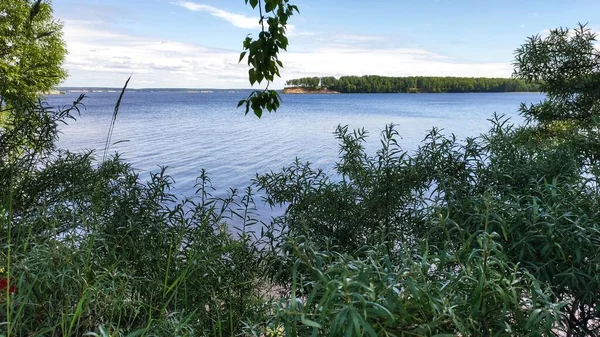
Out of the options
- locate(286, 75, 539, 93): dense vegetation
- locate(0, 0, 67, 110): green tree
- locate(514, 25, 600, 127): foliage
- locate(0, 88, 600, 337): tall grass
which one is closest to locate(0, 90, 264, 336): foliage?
locate(0, 88, 600, 337): tall grass

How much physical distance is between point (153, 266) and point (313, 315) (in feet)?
4.36

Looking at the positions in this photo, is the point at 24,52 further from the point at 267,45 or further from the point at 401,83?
the point at 401,83

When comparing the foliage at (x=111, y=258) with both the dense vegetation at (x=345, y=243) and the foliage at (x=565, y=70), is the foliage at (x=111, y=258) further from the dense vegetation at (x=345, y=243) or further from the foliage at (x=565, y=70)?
the foliage at (x=565, y=70)

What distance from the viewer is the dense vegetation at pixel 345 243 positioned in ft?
3.70

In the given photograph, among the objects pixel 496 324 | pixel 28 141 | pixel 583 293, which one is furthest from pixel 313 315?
pixel 28 141

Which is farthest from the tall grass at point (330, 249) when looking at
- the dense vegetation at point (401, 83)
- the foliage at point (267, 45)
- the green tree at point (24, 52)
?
the dense vegetation at point (401, 83)

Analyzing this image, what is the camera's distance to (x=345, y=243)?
2.59 m

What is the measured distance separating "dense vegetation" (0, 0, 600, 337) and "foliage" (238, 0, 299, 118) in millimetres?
138

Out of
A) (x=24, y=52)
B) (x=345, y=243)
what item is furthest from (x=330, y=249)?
(x=24, y=52)

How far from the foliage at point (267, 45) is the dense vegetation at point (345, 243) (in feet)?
0.45

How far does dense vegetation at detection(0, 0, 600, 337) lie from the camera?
1128mm

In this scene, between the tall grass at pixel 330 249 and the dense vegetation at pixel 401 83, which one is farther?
the dense vegetation at pixel 401 83

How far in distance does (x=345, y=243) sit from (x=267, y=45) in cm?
143

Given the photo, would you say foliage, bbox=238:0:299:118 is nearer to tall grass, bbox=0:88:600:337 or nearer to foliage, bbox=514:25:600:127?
tall grass, bbox=0:88:600:337
